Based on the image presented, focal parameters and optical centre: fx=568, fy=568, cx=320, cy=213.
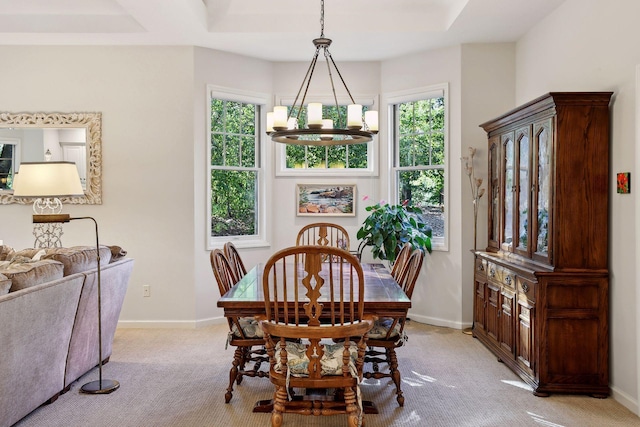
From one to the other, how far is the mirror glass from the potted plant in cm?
274

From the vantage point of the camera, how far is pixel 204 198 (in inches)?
228

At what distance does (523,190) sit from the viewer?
13.9ft

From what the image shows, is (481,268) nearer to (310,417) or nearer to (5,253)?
(310,417)

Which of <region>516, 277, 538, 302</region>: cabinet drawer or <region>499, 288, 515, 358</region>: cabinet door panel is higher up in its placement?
<region>516, 277, 538, 302</region>: cabinet drawer

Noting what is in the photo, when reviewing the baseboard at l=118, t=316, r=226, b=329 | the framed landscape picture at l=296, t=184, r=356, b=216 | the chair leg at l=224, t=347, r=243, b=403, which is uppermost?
the framed landscape picture at l=296, t=184, r=356, b=216

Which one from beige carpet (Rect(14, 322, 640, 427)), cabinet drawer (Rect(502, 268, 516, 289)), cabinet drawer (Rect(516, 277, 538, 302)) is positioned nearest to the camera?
beige carpet (Rect(14, 322, 640, 427))

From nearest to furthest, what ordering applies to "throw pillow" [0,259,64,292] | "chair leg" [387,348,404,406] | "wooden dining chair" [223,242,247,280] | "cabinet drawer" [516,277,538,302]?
"throw pillow" [0,259,64,292], "chair leg" [387,348,404,406], "cabinet drawer" [516,277,538,302], "wooden dining chair" [223,242,247,280]

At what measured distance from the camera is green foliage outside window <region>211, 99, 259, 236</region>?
19.7ft

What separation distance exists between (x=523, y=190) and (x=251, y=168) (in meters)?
3.06

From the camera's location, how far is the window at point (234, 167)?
5.98m

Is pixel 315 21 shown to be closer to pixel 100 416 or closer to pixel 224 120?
pixel 224 120

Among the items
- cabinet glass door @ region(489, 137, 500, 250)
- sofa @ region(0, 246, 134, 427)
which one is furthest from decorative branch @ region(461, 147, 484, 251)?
sofa @ region(0, 246, 134, 427)

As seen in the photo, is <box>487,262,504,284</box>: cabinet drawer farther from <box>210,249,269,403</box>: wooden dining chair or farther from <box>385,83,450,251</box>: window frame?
<box>210,249,269,403</box>: wooden dining chair

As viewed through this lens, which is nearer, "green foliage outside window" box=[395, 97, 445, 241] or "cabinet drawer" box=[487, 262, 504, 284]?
"cabinet drawer" box=[487, 262, 504, 284]
